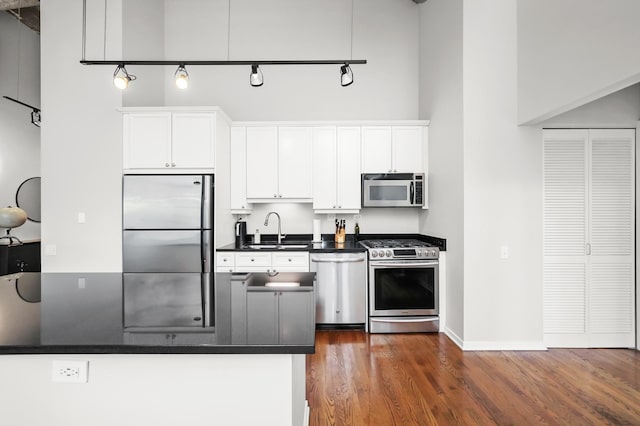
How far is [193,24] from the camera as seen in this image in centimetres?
454

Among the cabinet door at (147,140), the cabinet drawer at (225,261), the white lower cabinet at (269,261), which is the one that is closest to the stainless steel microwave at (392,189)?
the white lower cabinet at (269,261)

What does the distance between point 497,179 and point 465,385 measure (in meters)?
1.94

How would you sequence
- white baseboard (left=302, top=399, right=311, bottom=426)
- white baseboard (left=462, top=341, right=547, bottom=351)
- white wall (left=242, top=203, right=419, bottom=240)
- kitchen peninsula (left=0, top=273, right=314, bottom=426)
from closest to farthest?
1. kitchen peninsula (left=0, top=273, right=314, bottom=426)
2. white baseboard (left=302, top=399, right=311, bottom=426)
3. white baseboard (left=462, top=341, right=547, bottom=351)
4. white wall (left=242, top=203, right=419, bottom=240)

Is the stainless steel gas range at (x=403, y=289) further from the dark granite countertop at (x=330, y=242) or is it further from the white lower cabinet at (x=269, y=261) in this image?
the white lower cabinet at (x=269, y=261)

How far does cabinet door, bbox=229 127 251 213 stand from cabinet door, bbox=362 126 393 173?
152 cm

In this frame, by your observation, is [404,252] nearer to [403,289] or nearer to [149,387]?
[403,289]

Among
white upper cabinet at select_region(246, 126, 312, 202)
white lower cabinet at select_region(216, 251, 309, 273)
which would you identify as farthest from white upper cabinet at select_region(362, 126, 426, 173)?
white lower cabinet at select_region(216, 251, 309, 273)

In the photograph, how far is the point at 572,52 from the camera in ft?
8.64

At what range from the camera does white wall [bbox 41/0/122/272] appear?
362cm

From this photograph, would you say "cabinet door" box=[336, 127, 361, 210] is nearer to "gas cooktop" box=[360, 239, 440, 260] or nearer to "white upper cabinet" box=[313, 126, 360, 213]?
"white upper cabinet" box=[313, 126, 360, 213]

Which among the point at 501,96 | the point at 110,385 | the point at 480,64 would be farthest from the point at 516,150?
the point at 110,385

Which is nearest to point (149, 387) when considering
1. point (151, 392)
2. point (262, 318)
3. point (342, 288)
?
point (151, 392)

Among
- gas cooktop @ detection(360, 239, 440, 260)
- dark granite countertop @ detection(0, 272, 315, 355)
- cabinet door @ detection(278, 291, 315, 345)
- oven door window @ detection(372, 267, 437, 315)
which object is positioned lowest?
oven door window @ detection(372, 267, 437, 315)

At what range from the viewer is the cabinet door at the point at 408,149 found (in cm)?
417
